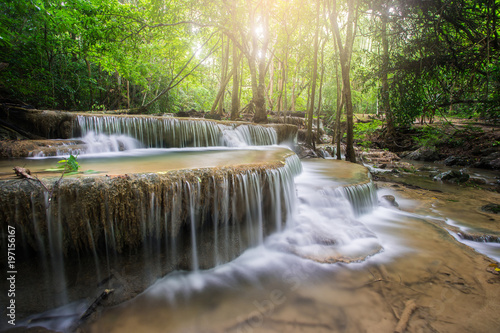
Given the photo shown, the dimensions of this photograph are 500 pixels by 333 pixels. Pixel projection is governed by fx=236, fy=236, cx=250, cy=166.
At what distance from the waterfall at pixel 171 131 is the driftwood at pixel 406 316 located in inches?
255

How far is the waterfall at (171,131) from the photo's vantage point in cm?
618

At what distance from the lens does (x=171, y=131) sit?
7316 millimetres

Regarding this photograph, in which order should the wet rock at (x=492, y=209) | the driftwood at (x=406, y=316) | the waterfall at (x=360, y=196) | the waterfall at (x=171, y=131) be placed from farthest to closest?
the waterfall at (x=171, y=131)
the wet rock at (x=492, y=209)
the waterfall at (x=360, y=196)
the driftwood at (x=406, y=316)

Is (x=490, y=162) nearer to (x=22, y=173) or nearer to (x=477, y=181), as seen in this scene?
(x=477, y=181)

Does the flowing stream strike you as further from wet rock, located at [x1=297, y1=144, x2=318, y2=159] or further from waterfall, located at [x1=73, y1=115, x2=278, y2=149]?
wet rock, located at [x1=297, y1=144, x2=318, y2=159]

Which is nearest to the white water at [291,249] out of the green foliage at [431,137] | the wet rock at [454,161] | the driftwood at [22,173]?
the driftwood at [22,173]

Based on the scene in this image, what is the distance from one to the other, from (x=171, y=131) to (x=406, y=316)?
6.87 meters

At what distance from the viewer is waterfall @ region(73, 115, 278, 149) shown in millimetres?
6180

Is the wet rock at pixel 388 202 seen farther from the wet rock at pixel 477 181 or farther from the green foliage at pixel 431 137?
the green foliage at pixel 431 137

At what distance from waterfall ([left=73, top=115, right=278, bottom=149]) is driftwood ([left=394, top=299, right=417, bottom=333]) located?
21.2 ft

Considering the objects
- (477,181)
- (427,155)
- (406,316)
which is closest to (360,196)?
(406,316)

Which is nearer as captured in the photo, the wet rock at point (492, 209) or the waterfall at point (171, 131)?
the wet rock at point (492, 209)

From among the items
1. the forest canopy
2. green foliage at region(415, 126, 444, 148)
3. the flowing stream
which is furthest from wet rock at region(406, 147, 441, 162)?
the flowing stream

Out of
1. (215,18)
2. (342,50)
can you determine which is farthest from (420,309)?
(215,18)
